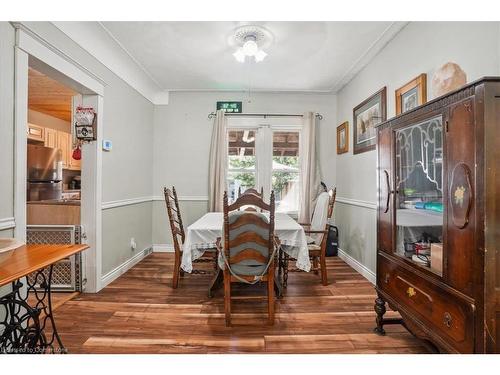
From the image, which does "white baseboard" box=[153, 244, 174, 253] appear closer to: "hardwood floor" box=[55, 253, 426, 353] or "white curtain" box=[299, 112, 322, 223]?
"hardwood floor" box=[55, 253, 426, 353]

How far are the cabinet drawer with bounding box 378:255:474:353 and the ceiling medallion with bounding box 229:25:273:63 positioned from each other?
2.25 meters

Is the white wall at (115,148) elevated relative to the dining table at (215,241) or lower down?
elevated

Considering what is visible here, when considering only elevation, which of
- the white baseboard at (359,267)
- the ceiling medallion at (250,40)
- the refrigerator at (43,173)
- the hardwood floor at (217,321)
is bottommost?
the hardwood floor at (217,321)

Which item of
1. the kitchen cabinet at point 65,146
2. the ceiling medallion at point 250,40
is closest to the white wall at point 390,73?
the ceiling medallion at point 250,40

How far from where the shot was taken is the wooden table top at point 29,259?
1146mm

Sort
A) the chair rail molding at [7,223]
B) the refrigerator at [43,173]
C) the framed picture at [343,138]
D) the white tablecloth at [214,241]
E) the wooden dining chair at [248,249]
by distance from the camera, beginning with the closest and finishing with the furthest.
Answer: the chair rail molding at [7,223]
the wooden dining chair at [248,249]
the white tablecloth at [214,241]
the framed picture at [343,138]
the refrigerator at [43,173]

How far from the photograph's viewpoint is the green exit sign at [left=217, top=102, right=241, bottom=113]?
4262mm

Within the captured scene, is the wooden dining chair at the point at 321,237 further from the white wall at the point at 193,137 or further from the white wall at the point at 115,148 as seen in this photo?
the white wall at the point at 115,148

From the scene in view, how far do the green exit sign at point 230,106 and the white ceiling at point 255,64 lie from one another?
25 cm

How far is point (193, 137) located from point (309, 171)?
1931mm

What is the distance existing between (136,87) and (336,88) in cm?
292

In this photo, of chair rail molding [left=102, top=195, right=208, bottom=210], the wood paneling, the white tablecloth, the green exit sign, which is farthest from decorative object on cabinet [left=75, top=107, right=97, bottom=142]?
the green exit sign

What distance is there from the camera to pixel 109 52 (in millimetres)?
2859

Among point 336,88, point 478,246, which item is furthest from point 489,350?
point 336,88
